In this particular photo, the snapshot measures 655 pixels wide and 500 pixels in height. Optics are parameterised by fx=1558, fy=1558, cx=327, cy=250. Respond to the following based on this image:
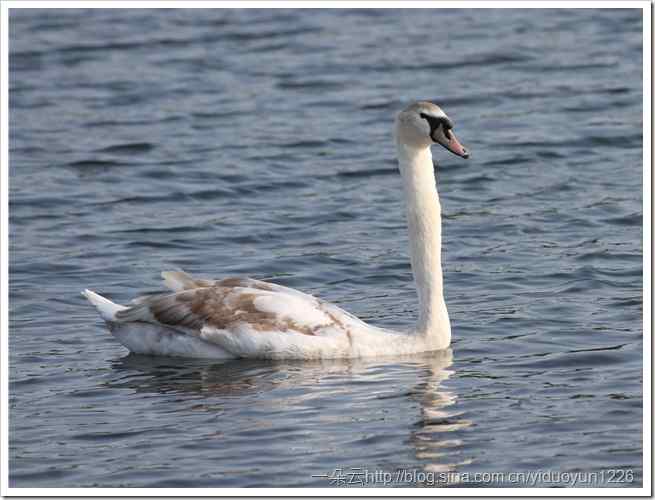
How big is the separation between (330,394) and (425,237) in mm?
1791

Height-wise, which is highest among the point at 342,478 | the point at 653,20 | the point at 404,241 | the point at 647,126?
the point at 653,20

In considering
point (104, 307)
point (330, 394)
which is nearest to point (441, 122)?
point (330, 394)

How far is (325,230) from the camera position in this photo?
1639 centimetres

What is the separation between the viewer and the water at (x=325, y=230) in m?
10.0

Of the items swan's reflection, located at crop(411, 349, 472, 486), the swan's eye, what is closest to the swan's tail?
swan's reflection, located at crop(411, 349, 472, 486)

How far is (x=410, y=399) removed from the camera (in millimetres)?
10805

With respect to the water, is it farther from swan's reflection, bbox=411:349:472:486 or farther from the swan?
the swan

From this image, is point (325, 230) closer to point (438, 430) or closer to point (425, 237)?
point (425, 237)

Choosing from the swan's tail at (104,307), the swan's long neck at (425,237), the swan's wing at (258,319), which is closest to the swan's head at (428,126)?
the swan's long neck at (425,237)

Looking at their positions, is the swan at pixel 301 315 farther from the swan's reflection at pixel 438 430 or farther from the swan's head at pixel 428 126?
the swan's reflection at pixel 438 430

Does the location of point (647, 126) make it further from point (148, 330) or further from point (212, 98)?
point (212, 98)

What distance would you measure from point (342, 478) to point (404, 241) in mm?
6768

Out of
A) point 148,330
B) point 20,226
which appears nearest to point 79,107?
point 20,226

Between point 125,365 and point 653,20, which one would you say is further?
point 653,20
